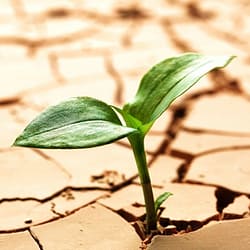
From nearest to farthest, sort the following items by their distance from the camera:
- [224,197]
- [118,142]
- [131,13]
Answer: [224,197]
[118,142]
[131,13]

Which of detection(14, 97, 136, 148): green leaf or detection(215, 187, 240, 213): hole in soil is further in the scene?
detection(215, 187, 240, 213): hole in soil

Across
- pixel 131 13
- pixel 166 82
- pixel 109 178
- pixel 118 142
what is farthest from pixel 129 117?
pixel 131 13

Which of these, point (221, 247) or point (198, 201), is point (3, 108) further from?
point (221, 247)

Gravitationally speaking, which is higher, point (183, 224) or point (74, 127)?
point (74, 127)

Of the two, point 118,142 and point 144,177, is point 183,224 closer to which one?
point 144,177

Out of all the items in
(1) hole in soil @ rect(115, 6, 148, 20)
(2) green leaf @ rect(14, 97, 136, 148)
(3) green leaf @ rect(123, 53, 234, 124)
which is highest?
(3) green leaf @ rect(123, 53, 234, 124)

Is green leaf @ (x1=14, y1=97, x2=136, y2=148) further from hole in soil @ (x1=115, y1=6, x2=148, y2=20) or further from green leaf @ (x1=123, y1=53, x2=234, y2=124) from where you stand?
hole in soil @ (x1=115, y1=6, x2=148, y2=20)

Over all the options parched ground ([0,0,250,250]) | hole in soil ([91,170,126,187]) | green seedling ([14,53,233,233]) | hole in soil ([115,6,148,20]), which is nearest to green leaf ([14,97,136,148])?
green seedling ([14,53,233,233])

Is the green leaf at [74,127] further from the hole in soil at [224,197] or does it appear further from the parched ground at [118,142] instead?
the hole in soil at [224,197]
